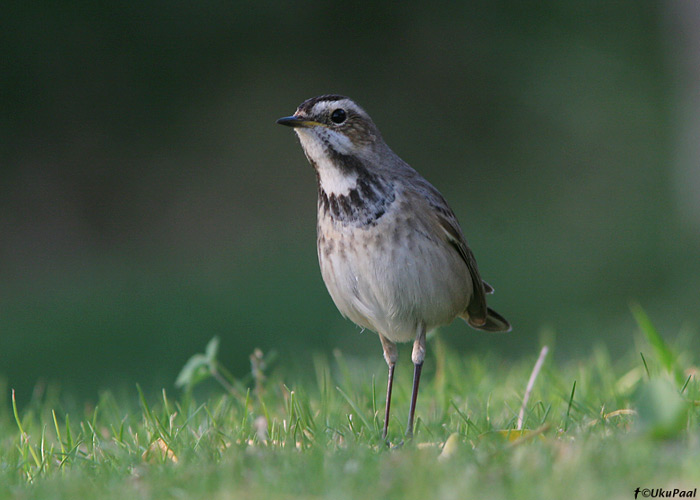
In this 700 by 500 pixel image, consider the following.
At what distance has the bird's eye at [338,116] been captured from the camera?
5.04m

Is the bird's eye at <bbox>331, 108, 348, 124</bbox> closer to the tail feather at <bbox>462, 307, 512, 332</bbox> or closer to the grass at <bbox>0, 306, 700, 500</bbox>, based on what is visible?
the grass at <bbox>0, 306, 700, 500</bbox>

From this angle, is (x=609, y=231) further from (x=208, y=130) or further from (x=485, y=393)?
(x=485, y=393)

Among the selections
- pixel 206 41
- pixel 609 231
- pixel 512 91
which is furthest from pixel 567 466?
pixel 512 91

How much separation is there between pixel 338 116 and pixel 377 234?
72 centimetres

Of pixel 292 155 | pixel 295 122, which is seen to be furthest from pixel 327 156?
pixel 292 155

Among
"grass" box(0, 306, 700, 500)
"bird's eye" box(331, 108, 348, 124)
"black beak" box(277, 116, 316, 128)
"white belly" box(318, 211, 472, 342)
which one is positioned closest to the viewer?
"grass" box(0, 306, 700, 500)

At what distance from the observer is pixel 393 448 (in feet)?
12.6

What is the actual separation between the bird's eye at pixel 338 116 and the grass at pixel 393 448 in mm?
1414

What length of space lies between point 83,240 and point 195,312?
575cm

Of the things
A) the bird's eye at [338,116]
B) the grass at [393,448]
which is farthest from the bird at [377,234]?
the grass at [393,448]

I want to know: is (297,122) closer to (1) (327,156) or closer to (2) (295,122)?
(2) (295,122)

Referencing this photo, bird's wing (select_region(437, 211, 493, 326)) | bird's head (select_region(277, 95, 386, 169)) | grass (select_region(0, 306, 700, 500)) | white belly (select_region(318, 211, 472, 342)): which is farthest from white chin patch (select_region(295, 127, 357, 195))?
grass (select_region(0, 306, 700, 500))

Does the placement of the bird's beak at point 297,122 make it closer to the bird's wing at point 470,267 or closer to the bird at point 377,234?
the bird at point 377,234

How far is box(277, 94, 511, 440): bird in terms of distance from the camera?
4812mm
